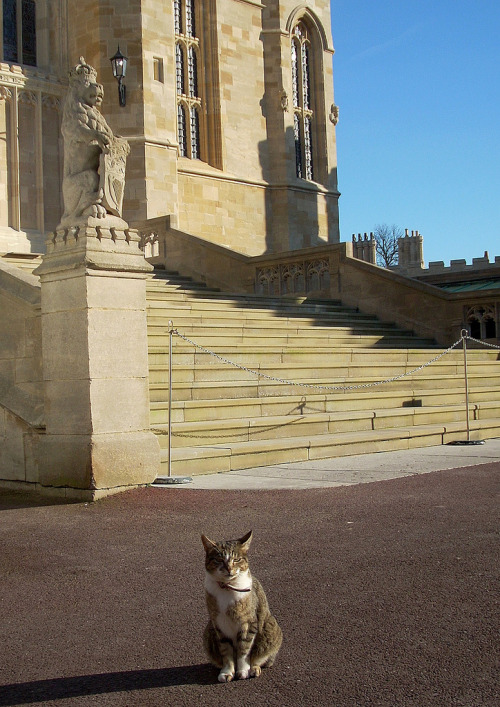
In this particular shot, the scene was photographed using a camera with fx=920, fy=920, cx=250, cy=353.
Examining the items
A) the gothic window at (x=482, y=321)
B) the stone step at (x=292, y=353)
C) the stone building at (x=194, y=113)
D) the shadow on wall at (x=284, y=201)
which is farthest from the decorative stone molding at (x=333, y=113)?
the stone step at (x=292, y=353)

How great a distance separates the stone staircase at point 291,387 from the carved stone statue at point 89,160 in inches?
101

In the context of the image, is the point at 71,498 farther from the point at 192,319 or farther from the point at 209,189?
the point at 209,189

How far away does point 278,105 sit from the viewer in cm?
2914

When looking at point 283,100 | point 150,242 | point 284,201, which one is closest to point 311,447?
point 150,242

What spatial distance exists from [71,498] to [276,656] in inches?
196

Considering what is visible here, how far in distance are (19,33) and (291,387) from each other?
15.7 metres

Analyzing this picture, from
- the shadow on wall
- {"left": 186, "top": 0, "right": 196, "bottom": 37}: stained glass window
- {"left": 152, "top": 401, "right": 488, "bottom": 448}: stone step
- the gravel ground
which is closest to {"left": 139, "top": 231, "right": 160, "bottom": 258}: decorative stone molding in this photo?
the shadow on wall

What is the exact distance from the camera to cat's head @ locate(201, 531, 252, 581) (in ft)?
12.8

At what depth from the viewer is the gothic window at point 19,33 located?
24.2 meters

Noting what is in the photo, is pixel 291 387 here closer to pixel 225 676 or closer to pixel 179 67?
pixel 225 676

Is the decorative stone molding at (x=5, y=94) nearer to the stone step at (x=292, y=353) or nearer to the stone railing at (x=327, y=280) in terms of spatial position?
the stone railing at (x=327, y=280)

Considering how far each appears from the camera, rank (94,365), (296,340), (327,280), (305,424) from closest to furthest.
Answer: (94,365)
(305,424)
(296,340)
(327,280)

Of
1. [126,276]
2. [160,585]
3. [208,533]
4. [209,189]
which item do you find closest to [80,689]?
[160,585]

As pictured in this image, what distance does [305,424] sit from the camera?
12125 mm
